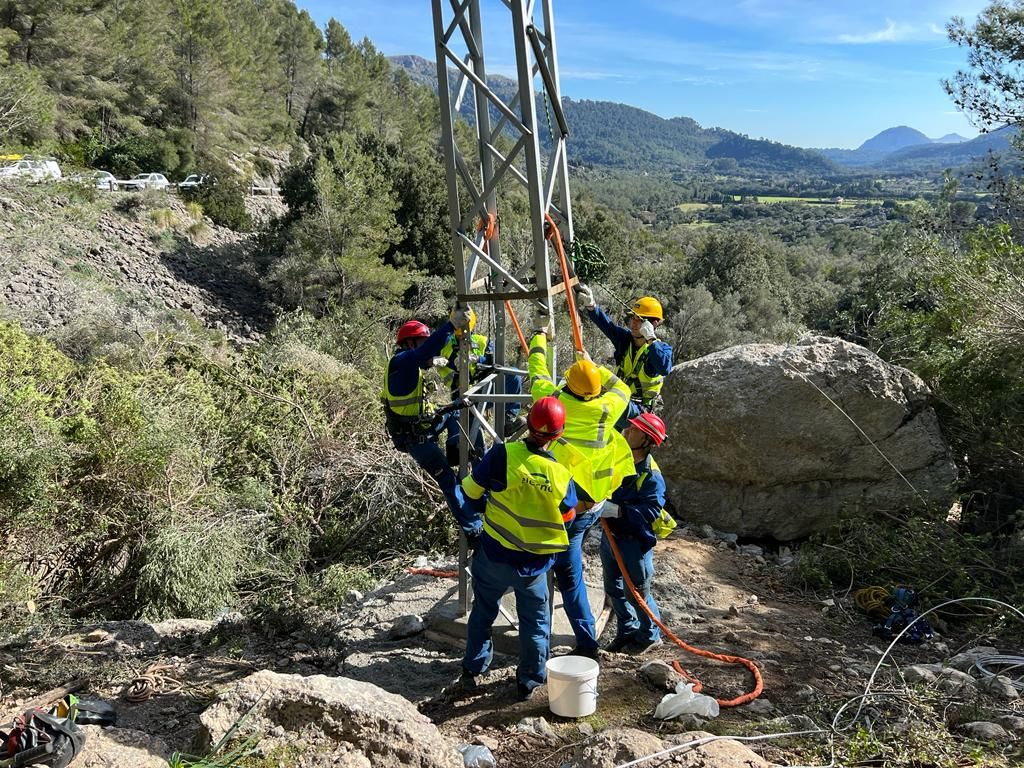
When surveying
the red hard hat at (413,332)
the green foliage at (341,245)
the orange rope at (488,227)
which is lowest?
the red hard hat at (413,332)

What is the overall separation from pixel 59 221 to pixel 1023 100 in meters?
24.2

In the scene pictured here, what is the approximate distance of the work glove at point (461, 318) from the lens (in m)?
4.99

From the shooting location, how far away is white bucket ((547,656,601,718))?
172 inches

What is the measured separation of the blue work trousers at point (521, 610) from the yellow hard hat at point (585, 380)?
1155 millimetres

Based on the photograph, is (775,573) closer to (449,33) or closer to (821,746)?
(821,746)

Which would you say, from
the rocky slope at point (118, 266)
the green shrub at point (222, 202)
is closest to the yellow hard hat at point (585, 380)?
the rocky slope at point (118, 266)

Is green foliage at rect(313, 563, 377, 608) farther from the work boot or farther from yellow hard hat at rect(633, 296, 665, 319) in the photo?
yellow hard hat at rect(633, 296, 665, 319)

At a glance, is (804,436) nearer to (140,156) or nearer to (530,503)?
(530,503)

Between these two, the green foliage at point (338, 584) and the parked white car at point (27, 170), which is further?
the parked white car at point (27, 170)

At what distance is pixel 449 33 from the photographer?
4746 millimetres

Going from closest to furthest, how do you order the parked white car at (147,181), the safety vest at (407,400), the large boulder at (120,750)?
A: the large boulder at (120,750) → the safety vest at (407,400) → the parked white car at (147,181)

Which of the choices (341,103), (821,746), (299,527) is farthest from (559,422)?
(341,103)

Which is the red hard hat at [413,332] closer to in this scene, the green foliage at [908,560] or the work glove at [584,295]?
the work glove at [584,295]

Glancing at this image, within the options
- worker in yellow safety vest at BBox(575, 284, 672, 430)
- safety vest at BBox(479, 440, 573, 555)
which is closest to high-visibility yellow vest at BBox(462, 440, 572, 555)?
safety vest at BBox(479, 440, 573, 555)
